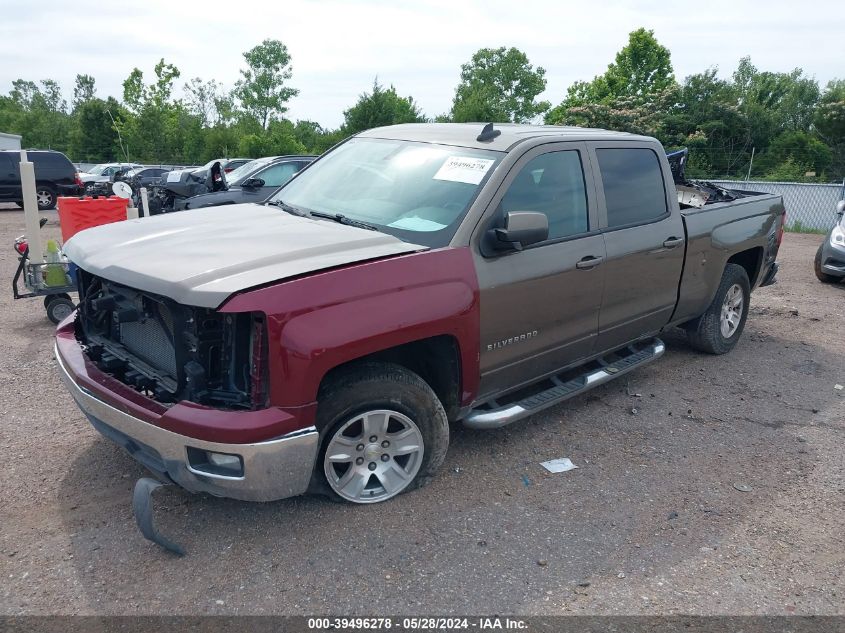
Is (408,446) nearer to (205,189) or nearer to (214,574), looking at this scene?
(214,574)

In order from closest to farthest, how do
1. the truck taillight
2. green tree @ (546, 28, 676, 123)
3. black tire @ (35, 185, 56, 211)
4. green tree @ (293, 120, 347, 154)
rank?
the truck taillight
black tire @ (35, 185, 56, 211)
green tree @ (293, 120, 347, 154)
green tree @ (546, 28, 676, 123)

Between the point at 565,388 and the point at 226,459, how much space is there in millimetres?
2310

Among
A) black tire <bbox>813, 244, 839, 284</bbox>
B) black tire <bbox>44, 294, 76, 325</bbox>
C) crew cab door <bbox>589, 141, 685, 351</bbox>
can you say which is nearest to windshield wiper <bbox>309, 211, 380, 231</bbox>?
crew cab door <bbox>589, 141, 685, 351</bbox>

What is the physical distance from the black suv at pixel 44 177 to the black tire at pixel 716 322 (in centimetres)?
2030

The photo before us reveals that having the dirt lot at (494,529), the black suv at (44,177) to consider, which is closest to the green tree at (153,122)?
the black suv at (44,177)

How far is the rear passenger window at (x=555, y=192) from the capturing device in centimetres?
393

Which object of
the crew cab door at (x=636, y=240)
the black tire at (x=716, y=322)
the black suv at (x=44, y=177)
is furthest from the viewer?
the black suv at (x=44, y=177)

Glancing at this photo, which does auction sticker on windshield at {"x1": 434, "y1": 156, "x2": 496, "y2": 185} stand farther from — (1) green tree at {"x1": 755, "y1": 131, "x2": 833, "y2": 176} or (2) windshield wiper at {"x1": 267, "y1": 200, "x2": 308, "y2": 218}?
(1) green tree at {"x1": 755, "y1": 131, "x2": 833, "y2": 176}

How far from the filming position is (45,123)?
62.0 meters

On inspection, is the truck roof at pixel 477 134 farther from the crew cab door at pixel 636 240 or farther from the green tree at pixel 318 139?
the green tree at pixel 318 139

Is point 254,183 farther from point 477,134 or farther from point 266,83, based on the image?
point 266,83

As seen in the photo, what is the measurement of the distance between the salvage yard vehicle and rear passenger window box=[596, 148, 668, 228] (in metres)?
0.02

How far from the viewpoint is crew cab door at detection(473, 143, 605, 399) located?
3.70m

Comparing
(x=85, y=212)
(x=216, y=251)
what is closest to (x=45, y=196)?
(x=85, y=212)
